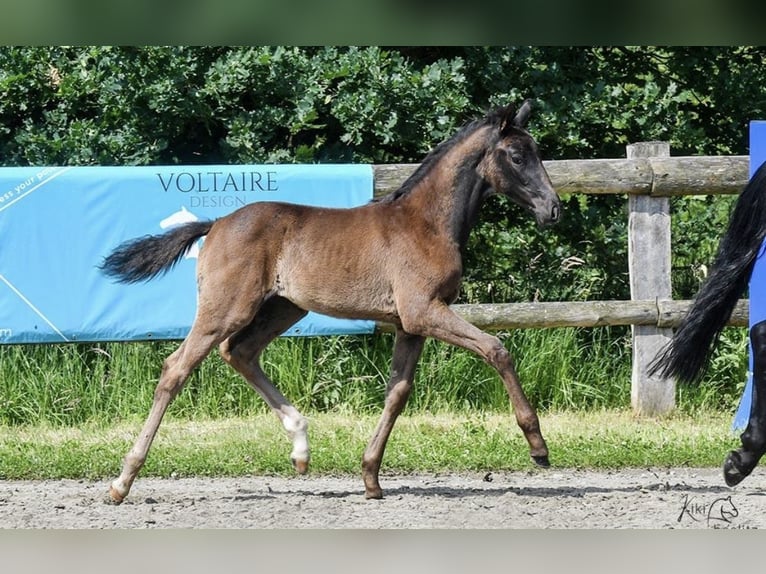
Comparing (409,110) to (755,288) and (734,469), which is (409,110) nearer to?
(755,288)

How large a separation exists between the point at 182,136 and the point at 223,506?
453 cm

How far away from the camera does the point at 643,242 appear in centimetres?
810

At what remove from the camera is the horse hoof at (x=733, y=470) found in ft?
17.1

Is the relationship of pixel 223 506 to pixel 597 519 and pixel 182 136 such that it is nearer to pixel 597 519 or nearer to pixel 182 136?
pixel 597 519

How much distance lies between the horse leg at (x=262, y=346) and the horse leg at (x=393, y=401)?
0.36 metres

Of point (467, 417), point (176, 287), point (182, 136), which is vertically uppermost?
point (182, 136)

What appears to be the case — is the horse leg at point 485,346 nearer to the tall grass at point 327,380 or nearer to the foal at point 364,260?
the foal at point 364,260

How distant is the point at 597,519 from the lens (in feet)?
Answer: 16.7

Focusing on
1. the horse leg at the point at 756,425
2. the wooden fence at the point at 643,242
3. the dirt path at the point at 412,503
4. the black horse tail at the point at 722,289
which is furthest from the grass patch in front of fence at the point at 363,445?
the horse leg at the point at 756,425

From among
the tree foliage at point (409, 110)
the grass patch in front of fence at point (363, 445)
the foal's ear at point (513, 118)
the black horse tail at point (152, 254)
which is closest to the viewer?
the foal's ear at point (513, 118)

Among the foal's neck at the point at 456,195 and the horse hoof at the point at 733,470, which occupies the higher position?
the foal's neck at the point at 456,195

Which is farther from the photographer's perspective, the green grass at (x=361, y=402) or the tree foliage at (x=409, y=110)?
the tree foliage at (x=409, y=110)
